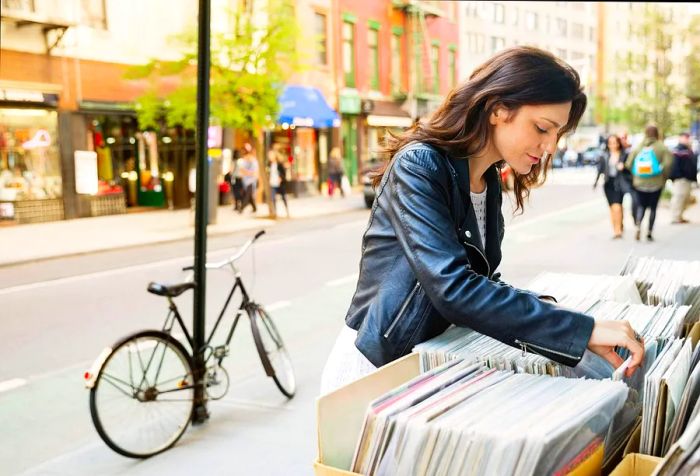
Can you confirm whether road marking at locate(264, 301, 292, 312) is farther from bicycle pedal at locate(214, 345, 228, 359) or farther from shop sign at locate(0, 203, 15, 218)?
shop sign at locate(0, 203, 15, 218)

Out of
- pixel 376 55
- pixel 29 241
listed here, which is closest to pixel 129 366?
pixel 29 241

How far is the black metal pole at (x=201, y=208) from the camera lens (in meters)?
4.04

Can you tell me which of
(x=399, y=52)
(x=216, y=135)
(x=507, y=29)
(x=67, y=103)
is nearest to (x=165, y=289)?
Answer: (x=67, y=103)

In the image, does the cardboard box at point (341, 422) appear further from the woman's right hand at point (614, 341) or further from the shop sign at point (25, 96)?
the shop sign at point (25, 96)

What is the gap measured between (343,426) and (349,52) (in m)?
7.14

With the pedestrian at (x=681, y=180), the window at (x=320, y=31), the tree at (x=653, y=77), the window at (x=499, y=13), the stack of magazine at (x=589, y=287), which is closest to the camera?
the stack of magazine at (x=589, y=287)

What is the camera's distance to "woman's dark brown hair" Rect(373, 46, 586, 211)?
5.11 feet

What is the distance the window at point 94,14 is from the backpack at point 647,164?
937 centimetres

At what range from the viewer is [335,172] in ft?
73.6

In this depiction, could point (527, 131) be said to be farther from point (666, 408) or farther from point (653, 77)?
point (653, 77)

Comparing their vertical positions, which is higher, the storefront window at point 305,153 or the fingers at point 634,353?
the storefront window at point 305,153

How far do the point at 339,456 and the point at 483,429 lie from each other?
314mm

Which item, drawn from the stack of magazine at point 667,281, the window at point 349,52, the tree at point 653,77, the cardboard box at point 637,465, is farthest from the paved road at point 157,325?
the tree at point 653,77

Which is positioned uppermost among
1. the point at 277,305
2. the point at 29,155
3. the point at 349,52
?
the point at 349,52
